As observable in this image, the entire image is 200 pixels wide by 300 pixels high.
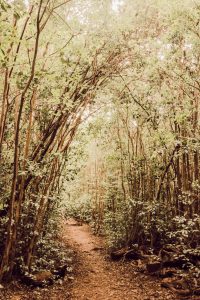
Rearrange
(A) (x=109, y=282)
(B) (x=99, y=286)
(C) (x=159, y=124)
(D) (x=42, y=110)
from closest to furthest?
(D) (x=42, y=110) < (B) (x=99, y=286) < (A) (x=109, y=282) < (C) (x=159, y=124)

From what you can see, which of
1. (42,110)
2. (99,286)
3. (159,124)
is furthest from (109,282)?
(159,124)

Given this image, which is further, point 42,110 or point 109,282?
point 109,282

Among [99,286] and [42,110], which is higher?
[42,110]

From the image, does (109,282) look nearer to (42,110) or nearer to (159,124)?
(42,110)

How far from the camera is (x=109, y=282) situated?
8.30 m

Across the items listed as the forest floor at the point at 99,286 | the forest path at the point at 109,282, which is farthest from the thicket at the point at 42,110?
the forest path at the point at 109,282

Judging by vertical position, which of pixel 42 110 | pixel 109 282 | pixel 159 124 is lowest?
pixel 109 282

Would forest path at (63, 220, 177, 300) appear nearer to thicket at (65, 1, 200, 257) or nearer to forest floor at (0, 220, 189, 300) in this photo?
forest floor at (0, 220, 189, 300)

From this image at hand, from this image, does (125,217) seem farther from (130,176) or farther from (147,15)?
(147,15)

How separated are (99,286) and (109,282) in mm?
431

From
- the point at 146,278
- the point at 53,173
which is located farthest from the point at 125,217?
the point at 53,173

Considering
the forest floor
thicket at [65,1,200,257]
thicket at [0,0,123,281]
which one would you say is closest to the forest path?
the forest floor

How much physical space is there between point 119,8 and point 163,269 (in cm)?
657

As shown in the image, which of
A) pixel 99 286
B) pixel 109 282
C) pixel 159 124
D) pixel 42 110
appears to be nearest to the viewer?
pixel 42 110
